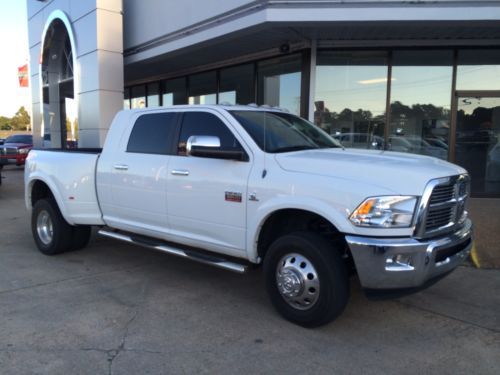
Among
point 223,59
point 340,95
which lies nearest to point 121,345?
point 340,95

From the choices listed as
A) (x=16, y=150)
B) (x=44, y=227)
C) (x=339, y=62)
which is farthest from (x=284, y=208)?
(x=16, y=150)

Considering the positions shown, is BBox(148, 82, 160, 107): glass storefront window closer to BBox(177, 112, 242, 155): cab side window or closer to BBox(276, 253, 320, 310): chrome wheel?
BBox(177, 112, 242, 155): cab side window

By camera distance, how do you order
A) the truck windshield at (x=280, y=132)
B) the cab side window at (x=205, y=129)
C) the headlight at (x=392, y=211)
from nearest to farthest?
the headlight at (x=392, y=211) < the truck windshield at (x=280, y=132) < the cab side window at (x=205, y=129)

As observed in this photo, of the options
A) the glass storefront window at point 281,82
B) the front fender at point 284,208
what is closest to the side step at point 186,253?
the front fender at point 284,208

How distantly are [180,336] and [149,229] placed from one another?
1.75 metres

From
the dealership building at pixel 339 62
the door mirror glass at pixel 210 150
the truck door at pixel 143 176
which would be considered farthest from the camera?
the dealership building at pixel 339 62

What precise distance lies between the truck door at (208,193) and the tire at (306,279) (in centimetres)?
48

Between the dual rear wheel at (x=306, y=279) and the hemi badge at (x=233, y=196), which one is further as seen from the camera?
the hemi badge at (x=233, y=196)

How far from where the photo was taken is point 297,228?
441 centimetres

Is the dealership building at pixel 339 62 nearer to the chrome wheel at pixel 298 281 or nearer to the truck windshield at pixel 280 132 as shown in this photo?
the truck windshield at pixel 280 132

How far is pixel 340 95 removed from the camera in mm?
11055

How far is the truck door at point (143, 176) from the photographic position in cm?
516

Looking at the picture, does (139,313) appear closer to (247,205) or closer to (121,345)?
(121,345)

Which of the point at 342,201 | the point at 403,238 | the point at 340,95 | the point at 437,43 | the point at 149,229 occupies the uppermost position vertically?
the point at 437,43
